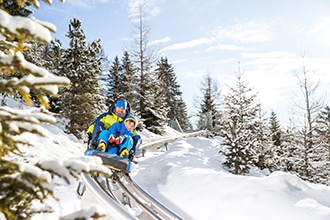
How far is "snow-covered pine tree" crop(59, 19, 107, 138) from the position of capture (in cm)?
1409

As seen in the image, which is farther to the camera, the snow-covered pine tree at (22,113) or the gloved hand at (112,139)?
the gloved hand at (112,139)

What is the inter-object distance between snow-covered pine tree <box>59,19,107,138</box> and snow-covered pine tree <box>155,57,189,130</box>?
2450 centimetres

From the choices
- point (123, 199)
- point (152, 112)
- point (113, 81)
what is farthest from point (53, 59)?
point (123, 199)

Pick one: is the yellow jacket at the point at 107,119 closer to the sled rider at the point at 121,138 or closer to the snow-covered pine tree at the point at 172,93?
the sled rider at the point at 121,138

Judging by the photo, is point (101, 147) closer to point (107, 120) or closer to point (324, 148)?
point (107, 120)

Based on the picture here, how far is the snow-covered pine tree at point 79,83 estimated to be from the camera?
1409 centimetres

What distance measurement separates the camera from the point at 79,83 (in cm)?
1446

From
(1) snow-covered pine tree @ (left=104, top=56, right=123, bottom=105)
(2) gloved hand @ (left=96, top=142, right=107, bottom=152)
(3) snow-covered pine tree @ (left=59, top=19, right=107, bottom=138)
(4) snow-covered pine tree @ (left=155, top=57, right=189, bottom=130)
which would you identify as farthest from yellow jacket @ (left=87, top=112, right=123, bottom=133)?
(4) snow-covered pine tree @ (left=155, top=57, right=189, bottom=130)

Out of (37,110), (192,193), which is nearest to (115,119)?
(192,193)

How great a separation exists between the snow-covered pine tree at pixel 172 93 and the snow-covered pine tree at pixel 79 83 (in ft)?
80.4

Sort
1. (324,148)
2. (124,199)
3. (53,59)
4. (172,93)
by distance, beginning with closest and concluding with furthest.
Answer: (124,199)
(324,148)
(53,59)
(172,93)

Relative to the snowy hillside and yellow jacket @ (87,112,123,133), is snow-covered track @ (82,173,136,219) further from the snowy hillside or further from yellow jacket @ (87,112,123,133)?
yellow jacket @ (87,112,123,133)

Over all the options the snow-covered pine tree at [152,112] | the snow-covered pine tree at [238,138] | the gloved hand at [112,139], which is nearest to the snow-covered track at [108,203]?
the gloved hand at [112,139]

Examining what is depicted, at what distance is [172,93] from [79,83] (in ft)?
88.6
